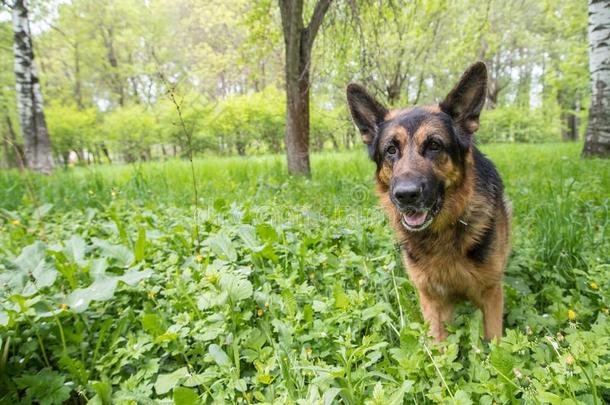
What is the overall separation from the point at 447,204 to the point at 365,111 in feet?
3.53


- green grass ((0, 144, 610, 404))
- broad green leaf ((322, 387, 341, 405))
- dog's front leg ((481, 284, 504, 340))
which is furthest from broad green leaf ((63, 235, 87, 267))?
dog's front leg ((481, 284, 504, 340))

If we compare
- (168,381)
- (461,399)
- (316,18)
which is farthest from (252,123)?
(461,399)

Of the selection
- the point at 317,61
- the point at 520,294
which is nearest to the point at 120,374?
the point at 520,294

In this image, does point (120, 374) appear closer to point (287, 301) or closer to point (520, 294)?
point (287, 301)

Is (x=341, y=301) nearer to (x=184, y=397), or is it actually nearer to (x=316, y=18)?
(x=184, y=397)

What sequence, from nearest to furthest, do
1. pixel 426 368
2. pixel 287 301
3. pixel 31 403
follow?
pixel 426 368 < pixel 31 403 < pixel 287 301

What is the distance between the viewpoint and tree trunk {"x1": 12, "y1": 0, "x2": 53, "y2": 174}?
9.30m

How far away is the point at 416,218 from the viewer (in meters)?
2.28

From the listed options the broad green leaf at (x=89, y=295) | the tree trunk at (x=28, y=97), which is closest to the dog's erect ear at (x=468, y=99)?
the broad green leaf at (x=89, y=295)

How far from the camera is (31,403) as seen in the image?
1.73 meters

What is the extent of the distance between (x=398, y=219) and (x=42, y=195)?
5509 millimetres

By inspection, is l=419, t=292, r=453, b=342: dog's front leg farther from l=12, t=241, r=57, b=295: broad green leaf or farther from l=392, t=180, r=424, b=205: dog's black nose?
l=12, t=241, r=57, b=295: broad green leaf

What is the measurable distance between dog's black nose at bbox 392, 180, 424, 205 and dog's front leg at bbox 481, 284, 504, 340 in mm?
799

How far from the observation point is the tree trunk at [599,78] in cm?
670
